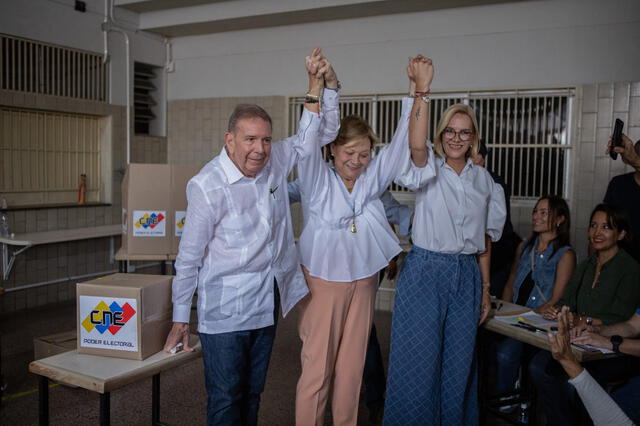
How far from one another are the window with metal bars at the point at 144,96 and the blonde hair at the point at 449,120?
4.93m

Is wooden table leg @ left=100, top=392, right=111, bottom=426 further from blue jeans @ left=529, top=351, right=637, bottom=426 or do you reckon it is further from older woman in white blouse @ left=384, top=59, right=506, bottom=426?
blue jeans @ left=529, top=351, right=637, bottom=426

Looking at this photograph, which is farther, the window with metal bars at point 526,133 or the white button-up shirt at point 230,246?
the window with metal bars at point 526,133

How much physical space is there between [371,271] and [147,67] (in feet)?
17.4

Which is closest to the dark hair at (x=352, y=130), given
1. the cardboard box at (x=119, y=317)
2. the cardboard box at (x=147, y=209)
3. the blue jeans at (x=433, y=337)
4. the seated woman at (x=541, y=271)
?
the blue jeans at (x=433, y=337)

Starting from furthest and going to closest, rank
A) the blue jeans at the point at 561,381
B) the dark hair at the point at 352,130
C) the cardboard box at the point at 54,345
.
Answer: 1. the cardboard box at the point at 54,345
2. the blue jeans at the point at 561,381
3. the dark hair at the point at 352,130

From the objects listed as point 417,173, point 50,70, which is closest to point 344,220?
point 417,173

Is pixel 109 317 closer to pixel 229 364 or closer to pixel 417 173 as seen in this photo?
pixel 229 364

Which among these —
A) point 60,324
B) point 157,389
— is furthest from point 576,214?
point 60,324

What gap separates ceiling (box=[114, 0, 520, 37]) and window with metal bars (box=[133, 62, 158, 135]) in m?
0.49

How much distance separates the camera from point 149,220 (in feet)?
11.9

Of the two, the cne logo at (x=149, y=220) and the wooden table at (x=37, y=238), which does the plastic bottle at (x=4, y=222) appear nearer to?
the wooden table at (x=37, y=238)

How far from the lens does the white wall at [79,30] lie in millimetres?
4984

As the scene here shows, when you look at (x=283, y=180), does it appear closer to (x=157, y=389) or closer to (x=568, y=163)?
(x=157, y=389)

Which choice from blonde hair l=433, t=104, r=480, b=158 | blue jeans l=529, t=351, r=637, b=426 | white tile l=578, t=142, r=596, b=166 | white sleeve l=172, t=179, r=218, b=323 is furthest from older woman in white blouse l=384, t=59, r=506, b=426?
white tile l=578, t=142, r=596, b=166
